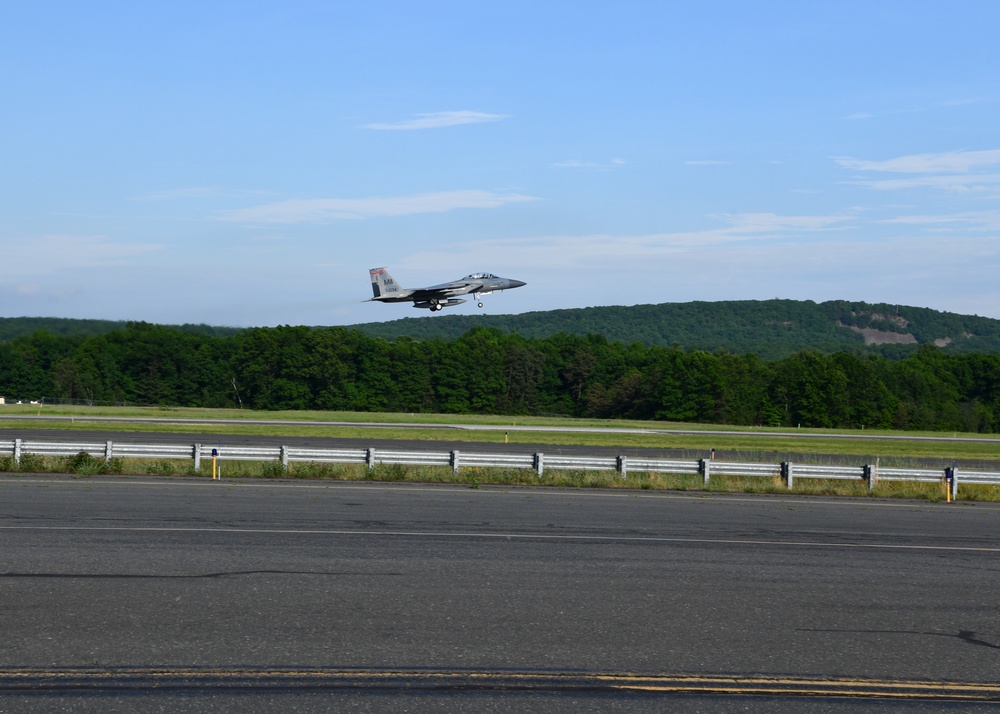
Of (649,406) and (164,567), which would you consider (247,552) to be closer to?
(164,567)

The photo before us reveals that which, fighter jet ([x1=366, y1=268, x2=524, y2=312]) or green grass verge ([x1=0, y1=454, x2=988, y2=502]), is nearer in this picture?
green grass verge ([x1=0, y1=454, x2=988, y2=502])

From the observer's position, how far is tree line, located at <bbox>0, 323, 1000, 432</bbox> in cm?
11794

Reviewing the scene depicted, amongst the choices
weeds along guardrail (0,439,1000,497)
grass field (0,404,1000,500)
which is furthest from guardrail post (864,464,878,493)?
grass field (0,404,1000,500)

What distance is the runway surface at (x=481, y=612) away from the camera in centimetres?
771

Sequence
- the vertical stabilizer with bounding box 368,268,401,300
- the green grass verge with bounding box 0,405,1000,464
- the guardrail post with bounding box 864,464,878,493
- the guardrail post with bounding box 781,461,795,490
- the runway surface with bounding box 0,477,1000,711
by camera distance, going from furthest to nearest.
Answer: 1. the vertical stabilizer with bounding box 368,268,401,300
2. the green grass verge with bounding box 0,405,1000,464
3. the guardrail post with bounding box 864,464,878,493
4. the guardrail post with bounding box 781,461,795,490
5. the runway surface with bounding box 0,477,1000,711

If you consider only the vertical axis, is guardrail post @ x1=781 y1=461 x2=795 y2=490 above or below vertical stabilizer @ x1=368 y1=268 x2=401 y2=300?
below

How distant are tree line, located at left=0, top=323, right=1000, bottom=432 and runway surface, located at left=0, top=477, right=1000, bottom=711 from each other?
80.6m

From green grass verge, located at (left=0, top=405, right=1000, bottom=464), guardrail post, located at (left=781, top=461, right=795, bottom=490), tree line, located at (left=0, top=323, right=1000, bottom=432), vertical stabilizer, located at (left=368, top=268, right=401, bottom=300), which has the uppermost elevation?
vertical stabilizer, located at (left=368, top=268, right=401, bottom=300)

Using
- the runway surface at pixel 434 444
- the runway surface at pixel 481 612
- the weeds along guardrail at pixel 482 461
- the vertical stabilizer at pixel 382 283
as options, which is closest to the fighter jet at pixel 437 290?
the vertical stabilizer at pixel 382 283

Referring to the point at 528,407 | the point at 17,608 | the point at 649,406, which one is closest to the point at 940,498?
the point at 17,608

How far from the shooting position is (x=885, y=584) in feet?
41.4

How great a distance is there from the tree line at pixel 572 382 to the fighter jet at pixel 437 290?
1296 inches

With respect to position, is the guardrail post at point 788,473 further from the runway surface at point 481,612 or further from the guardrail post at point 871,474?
the runway surface at point 481,612

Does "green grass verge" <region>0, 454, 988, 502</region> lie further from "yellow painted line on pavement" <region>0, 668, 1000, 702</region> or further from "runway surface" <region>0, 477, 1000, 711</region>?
"yellow painted line on pavement" <region>0, 668, 1000, 702</region>
